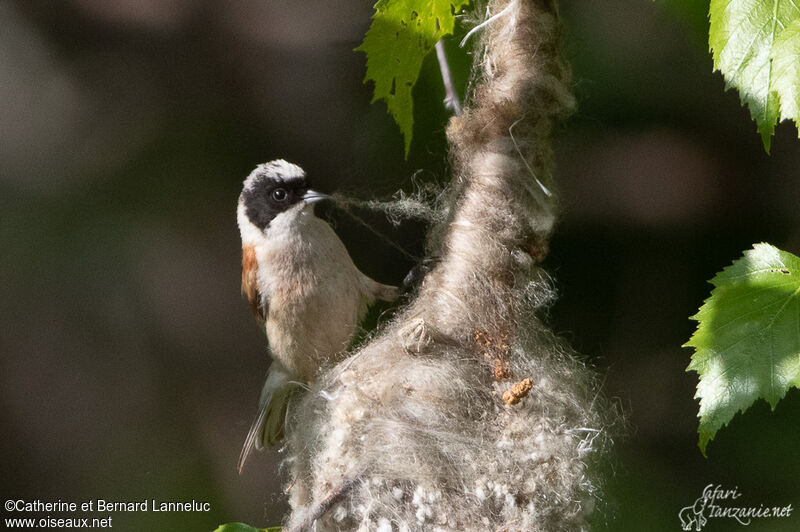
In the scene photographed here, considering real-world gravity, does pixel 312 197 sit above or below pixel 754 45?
below

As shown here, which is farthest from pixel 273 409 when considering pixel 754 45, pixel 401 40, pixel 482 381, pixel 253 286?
pixel 754 45

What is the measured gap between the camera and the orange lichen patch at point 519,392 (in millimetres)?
1247

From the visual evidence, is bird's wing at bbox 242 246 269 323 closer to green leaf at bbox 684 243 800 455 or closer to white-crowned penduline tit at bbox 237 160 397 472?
white-crowned penduline tit at bbox 237 160 397 472

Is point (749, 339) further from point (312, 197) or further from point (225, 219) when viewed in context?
point (225, 219)

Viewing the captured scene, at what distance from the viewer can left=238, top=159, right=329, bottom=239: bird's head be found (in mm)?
1607

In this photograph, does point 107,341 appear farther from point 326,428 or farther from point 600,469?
point 600,469

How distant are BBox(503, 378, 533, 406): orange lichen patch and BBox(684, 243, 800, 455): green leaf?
28 centimetres

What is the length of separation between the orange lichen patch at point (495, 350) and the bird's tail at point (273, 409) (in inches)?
23.4

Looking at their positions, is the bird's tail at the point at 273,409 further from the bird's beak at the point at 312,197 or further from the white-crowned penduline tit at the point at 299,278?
the bird's beak at the point at 312,197

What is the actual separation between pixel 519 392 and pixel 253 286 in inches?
31.2

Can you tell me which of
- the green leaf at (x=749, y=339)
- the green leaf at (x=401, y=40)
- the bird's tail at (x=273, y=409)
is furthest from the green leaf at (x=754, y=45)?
the bird's tail at (x=273, y=409)

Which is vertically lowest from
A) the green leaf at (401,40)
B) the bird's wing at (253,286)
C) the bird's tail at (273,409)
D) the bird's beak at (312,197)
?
the bird's tail at (273,409)

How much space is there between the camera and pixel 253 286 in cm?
173

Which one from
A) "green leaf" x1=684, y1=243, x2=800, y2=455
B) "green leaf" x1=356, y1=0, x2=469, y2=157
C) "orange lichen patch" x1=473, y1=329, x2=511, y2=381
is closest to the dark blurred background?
"green leaf" x1=356, y1=0, x2=469, y2=157
